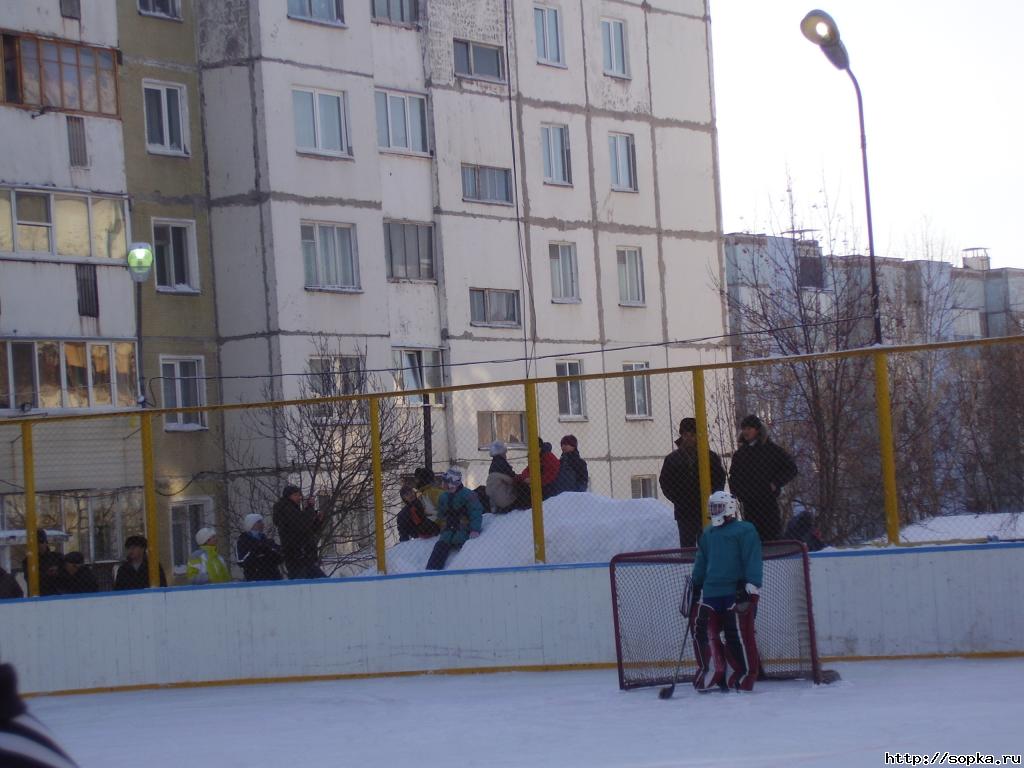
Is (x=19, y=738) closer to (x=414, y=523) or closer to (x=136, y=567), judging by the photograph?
(x=414, y=523)

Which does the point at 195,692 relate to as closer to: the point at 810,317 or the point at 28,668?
the point at 28,668

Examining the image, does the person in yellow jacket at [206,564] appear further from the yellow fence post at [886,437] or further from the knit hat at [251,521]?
the yellow fence post at [886,437]

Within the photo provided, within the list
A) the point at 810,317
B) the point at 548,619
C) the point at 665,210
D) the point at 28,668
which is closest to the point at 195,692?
A: the point at 28,668

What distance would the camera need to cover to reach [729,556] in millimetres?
10992

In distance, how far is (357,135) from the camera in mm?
32625

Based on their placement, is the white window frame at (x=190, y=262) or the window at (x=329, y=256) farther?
the window at (x=329, y=256)

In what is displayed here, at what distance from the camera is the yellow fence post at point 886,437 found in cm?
1230

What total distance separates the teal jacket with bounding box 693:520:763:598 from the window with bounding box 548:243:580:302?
25953 millimetres

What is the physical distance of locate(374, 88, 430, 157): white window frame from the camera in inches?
1331

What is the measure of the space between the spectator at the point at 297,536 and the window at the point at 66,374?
48.7 feet

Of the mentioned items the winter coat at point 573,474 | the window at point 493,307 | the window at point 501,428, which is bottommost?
the winter coat at point 573,474

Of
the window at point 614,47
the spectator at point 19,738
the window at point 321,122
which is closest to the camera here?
the spectator at point 19,738

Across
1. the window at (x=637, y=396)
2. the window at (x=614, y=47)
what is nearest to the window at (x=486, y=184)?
the window at (x=614, y=47)

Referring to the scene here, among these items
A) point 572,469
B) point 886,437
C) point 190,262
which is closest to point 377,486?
point 572,469
